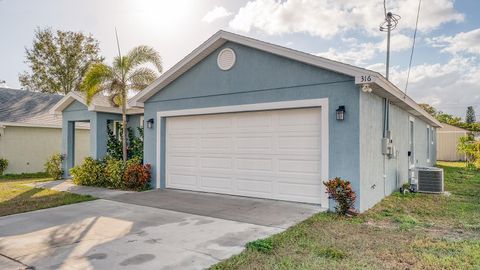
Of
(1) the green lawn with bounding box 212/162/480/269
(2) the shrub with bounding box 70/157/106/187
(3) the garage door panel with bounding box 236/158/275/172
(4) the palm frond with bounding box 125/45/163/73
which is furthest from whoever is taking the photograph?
(2) the shrub with bounding box 70/157/106/187

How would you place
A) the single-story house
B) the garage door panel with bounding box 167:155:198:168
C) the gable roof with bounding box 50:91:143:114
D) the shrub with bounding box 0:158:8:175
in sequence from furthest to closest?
the shrub with bounding box 0:158:8:175
the gable roof with bounding box 50:91:143:114
the garage door panel with bounding box 167:155:198:168
the single-story house

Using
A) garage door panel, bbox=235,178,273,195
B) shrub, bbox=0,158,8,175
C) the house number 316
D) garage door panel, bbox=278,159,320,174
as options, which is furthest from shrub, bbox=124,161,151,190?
shrub, bbox=0,158,8,175

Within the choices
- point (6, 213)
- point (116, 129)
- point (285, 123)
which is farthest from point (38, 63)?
point (285, 123)

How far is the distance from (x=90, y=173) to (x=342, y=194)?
839 cm

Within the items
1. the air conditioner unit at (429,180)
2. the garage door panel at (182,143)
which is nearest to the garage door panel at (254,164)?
the garage door panel at (182,143)

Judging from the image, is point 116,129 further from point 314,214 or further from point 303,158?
point 314,214

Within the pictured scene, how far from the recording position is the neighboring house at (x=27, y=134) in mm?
14992

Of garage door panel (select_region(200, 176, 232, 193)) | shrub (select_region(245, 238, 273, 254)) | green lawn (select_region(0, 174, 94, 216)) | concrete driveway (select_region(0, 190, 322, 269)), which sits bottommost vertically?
green lawn (select_region(0, 174, 94, 216))

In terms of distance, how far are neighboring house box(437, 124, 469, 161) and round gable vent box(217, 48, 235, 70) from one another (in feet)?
76.5

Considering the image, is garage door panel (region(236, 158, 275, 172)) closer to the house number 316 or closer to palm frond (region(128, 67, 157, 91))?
the house number 316

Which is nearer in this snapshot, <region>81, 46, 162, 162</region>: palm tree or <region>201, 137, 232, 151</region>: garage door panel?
<region>201, 137, 232, 151</region>: garage door panel

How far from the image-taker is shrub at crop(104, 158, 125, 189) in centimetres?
1002

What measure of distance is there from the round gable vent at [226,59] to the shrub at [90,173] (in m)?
5.48

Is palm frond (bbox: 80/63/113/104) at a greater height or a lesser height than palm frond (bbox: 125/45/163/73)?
lesser
